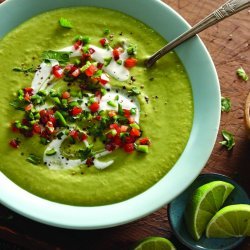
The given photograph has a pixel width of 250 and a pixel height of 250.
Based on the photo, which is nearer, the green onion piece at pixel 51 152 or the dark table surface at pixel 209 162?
the green onion piece at pixel 51 152

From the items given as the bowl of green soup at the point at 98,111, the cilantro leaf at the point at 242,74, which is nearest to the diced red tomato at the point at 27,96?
the bowl of green soup at the point at 98,111

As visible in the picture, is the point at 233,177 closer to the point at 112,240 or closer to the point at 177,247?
the point at 177,247

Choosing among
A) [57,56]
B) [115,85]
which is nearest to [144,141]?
[115,85]

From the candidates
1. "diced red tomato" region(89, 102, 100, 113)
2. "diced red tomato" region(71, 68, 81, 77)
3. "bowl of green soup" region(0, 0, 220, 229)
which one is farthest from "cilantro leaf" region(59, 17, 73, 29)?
"diced red tomato" region(89, 102, 100, 113)

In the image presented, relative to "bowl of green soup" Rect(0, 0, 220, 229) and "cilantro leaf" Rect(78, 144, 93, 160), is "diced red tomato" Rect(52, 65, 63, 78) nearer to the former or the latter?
"bowl of green soup" Rect(0, 0, 220, 229)

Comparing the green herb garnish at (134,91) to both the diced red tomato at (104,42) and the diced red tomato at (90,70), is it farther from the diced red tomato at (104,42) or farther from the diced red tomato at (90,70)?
the diced red tomato at (104,42)

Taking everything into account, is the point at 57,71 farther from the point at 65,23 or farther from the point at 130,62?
the point at 130,62
